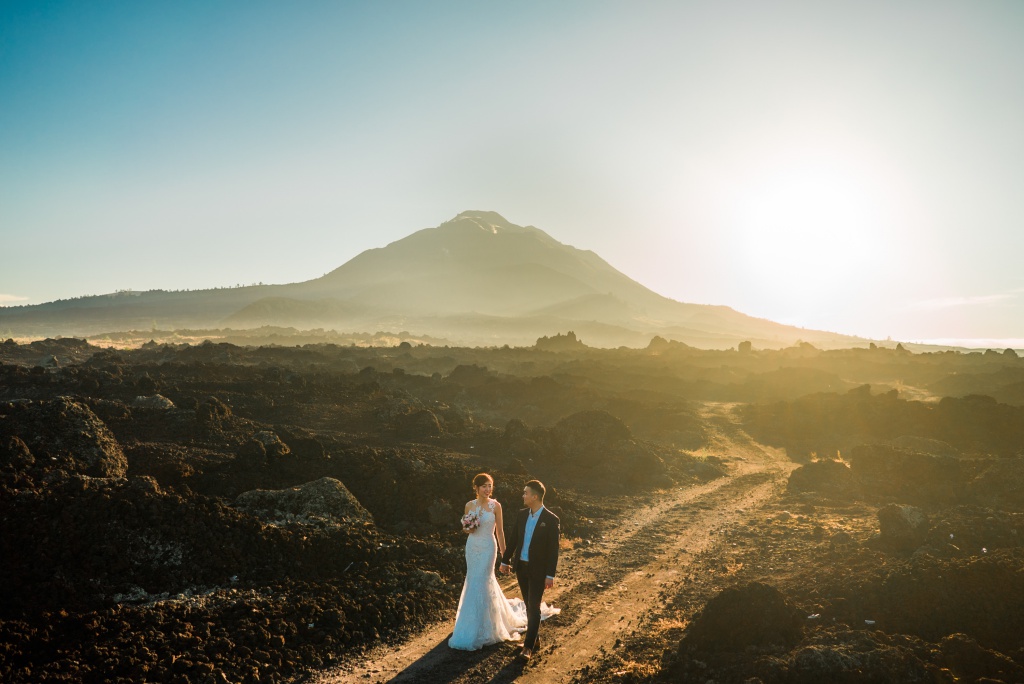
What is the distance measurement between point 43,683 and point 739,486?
19.1m

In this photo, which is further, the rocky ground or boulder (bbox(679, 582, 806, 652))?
boulder (bbox(679, 582, 806, 652))

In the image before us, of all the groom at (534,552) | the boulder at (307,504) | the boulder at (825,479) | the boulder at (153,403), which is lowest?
the boulder at (825,479)

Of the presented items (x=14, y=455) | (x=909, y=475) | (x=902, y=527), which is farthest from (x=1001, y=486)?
(x=14, y=455)

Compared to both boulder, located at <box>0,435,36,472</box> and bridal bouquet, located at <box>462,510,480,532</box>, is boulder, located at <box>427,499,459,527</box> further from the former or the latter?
boulder, located at <box>0,435,36,472</box>

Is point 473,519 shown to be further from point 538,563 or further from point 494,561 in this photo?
point 538,563

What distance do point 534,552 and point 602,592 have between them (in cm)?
370

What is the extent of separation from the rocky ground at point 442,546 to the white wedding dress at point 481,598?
0.39 meters

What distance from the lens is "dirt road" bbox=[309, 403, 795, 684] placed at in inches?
313

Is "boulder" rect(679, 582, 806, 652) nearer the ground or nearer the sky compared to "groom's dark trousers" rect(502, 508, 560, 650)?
nearer the ground

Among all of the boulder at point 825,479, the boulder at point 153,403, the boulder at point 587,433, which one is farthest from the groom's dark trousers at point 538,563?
the boulder at point 153,403

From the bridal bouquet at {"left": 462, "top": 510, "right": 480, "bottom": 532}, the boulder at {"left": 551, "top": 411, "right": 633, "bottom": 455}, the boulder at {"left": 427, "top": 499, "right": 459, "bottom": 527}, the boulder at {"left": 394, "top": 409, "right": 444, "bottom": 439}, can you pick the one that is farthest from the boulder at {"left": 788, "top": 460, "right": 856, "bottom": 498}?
the bridal bouquet at {"left": 462, "top": 510, "right": 480, "bottom": 532}

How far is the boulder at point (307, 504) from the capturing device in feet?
41.4

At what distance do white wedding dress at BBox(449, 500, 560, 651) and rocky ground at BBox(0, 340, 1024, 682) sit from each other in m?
0.39

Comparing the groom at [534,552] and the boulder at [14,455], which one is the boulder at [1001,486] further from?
the boulder at [14,455]
